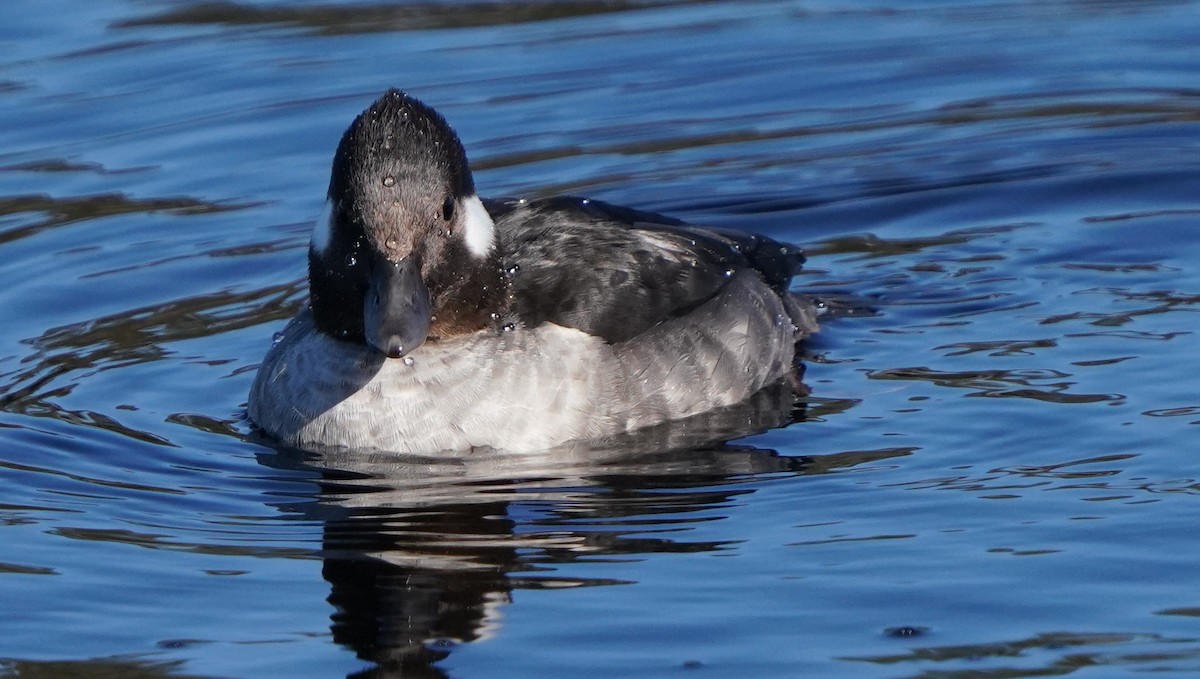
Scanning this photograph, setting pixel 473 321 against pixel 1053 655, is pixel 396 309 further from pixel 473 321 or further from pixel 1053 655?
pixel 1053 655

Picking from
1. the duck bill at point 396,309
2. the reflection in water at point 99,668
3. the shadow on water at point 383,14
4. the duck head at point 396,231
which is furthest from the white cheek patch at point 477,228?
the shadow on water at point 383,14

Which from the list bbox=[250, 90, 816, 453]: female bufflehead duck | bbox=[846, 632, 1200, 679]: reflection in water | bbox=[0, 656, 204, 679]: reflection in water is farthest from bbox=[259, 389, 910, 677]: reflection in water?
bbox=[846, 632, 1200, 679]: reflection in water

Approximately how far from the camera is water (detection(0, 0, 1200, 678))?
6.87 m

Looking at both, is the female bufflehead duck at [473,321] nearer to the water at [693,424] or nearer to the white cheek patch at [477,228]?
the white cheek patch at [477,228]

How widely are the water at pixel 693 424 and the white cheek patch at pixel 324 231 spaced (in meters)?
0.96

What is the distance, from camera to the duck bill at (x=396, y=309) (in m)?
8.25

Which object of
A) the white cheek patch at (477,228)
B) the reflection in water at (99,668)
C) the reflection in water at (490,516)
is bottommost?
the reflection in water at (99,668)

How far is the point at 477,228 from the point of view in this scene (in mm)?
9070

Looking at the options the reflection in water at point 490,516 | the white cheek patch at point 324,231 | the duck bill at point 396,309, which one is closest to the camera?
the reflection in water at point 490,516

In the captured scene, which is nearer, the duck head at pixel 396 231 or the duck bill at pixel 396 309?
the duck bill at pixel 396 309

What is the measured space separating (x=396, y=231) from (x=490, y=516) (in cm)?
132

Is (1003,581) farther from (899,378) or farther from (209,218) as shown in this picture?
(209,218)

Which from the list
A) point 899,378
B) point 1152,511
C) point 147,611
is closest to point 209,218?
point 899,378

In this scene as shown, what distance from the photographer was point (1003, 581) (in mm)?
7027
